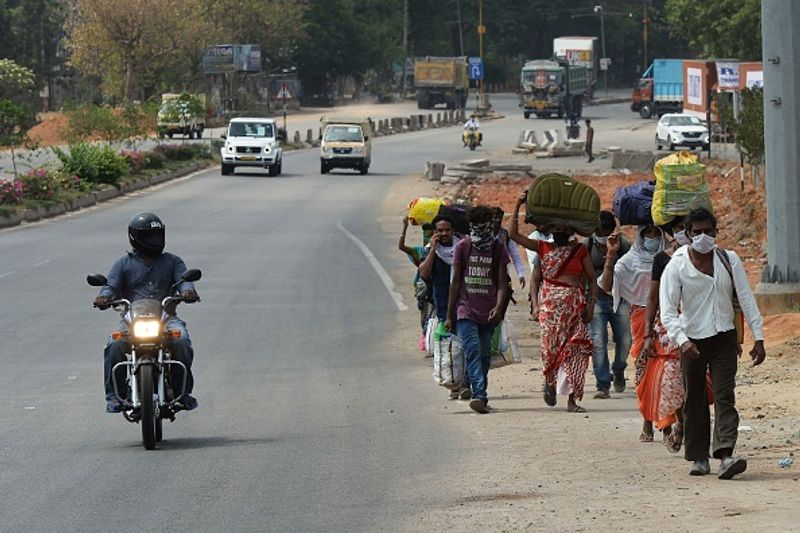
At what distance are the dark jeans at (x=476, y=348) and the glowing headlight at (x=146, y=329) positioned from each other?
306 centimetres

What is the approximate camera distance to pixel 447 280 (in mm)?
14773

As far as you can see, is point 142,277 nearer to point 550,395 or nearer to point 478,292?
point 478,292

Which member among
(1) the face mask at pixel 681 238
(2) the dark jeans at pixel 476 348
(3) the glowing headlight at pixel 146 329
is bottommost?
(2) the dark jeans at pixel 476 348

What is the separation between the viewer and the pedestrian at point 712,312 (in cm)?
999

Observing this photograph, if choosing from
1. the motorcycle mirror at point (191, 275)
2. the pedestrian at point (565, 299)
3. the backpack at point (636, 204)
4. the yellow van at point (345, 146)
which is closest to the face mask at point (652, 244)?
the backpack at point (636, 204)

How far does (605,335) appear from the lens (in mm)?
15062

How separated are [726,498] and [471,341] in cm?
472

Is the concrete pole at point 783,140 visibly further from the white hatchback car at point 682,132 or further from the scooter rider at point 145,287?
the white hatchback car at point 682,132

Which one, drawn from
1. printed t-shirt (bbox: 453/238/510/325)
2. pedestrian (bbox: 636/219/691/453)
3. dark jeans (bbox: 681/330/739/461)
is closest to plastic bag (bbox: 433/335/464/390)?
printed t-shirt (bbox: 453/238/510/325)

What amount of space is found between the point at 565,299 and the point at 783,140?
865 cm

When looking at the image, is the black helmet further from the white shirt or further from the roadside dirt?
the white shirt

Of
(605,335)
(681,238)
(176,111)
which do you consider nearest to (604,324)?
(605,335)

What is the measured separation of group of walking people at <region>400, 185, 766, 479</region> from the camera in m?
10.1

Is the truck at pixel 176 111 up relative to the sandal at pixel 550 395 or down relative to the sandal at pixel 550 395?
up
